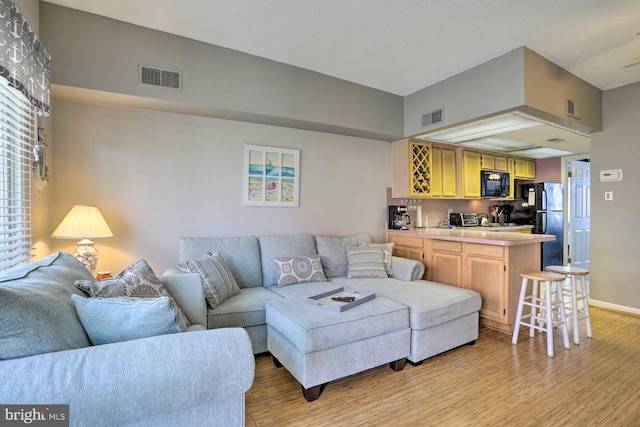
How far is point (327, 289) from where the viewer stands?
294 cm

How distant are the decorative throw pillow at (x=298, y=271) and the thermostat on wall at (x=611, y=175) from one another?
3703mm

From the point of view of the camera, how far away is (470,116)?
3379 millimetres

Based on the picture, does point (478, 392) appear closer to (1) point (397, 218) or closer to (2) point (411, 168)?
(1) point (397, 218)

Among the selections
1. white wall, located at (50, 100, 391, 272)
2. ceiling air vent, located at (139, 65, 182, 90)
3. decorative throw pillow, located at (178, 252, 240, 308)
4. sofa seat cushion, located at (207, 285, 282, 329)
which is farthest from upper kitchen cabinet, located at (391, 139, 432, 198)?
ceiling air vent, located at (139, 65, 182, 90)

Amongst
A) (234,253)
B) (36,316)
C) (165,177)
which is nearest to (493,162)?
(234,253)

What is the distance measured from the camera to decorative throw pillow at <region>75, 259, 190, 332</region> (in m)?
1.56

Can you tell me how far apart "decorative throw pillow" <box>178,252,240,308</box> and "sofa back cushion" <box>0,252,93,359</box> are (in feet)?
3.46

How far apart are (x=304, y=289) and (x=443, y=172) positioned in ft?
10.1

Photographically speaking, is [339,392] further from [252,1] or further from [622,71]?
[622,71]

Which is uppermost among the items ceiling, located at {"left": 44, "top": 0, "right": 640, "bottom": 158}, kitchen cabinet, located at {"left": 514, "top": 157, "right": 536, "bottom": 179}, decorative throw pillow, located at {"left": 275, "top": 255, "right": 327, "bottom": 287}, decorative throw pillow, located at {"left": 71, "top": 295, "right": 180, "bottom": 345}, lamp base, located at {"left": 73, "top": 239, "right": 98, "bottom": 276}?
ceiling, located at {"left": 44, "top": 0, "right": 640, "bottom": 158}

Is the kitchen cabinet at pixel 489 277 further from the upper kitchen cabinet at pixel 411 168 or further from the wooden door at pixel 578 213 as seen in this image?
the wooden door at pixel 578 213

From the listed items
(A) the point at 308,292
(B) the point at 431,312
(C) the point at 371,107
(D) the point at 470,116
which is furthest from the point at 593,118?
(A) the point at 308,292

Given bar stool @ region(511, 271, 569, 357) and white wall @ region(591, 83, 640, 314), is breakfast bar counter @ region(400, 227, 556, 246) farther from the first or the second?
white wall @ region(591, 83, 640, 314)

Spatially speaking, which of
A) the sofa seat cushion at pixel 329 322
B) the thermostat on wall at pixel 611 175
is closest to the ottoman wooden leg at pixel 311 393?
the sofa seat cushion at pixel 329 322
